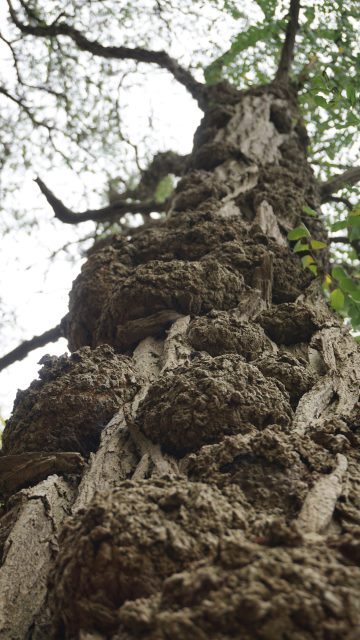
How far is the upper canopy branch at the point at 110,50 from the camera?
7.64m

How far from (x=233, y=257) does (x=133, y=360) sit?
2.91 feet

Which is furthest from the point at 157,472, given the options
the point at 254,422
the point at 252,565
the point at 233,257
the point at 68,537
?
the point at 233,257

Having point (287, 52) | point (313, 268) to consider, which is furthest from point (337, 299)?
point (287, 52)

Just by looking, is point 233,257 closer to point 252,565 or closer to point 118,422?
point 118,422

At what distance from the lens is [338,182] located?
6207 millimetres

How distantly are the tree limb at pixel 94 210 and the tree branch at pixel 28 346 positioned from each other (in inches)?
57.4

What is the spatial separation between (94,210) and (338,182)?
9.51 feet

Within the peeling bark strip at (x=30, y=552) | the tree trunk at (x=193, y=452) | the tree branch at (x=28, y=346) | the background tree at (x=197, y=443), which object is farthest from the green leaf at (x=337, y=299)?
the tree branch at (x=28, y=346)

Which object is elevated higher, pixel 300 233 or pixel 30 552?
pixel 300 233

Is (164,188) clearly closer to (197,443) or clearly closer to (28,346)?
(28,346)

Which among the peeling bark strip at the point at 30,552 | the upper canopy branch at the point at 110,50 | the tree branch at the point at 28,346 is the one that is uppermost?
the upper canopy branch at the point at 110,50

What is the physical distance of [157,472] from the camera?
6.10 ft

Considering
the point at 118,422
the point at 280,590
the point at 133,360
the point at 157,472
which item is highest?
the point at 133,360

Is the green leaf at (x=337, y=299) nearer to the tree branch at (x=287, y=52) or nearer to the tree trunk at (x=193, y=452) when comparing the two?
the tree trunk at (x=193, y=452)
